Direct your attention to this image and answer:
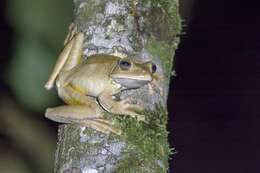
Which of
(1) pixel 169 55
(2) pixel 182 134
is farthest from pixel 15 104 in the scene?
(2) pixel 182 134

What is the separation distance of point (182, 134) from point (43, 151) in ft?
9.39

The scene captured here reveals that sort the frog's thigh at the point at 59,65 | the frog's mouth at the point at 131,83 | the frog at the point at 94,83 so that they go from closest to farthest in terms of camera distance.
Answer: the frog at the point at 94,83
the frog's mouth at the point at 131,83
the frog's thigh at the point at 59,65

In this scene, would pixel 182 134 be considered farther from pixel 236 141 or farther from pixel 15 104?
pixel 15 104

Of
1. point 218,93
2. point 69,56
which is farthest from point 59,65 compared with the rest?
point 218,93

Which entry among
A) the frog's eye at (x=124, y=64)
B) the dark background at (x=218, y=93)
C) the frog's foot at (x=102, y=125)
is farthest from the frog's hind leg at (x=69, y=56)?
the dark background at (x=218, y=93)

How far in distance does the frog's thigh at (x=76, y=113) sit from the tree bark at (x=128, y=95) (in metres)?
0.04

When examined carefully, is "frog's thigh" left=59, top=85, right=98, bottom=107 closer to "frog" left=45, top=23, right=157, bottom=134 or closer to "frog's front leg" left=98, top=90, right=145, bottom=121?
"frog" left=45, top=23, right=157, bottom=134

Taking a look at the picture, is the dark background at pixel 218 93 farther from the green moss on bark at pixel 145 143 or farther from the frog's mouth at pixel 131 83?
the green moss on bark at pixel 145 143

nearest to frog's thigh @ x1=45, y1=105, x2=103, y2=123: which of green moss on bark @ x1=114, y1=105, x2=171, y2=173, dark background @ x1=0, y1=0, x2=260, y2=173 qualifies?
green moss on bark @ x1=114, y1=105, x2=171, y2=173

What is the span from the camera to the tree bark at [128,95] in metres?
1.55

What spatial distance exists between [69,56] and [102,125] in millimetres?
459

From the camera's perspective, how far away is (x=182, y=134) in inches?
217

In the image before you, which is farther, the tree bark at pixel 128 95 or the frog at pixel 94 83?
the frog at pixel 94 83

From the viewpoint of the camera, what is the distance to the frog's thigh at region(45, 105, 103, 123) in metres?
1.75
